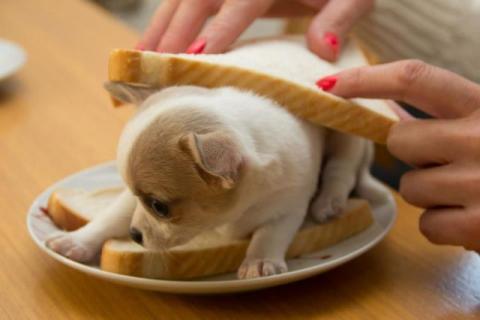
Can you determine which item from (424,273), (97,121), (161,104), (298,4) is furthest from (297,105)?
(97,121)

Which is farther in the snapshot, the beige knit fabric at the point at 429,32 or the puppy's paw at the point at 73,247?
the beige knit fabric at the point at 429,32

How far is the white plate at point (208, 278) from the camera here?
0.89 meters

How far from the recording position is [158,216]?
0.95 m

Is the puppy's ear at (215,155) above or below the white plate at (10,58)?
above

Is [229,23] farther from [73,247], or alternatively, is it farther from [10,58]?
[10,58]

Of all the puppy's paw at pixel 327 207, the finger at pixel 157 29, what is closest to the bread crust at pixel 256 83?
the puppy's paw at pixel 327 207

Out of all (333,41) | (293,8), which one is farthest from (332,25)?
(293,8)

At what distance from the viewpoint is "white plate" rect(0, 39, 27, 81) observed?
162 centimetres

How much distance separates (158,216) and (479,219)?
1.36ft

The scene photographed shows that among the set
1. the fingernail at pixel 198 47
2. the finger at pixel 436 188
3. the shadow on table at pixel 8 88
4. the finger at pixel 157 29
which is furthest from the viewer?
the shadow on table at pixel 8 88

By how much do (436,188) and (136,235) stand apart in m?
0.41

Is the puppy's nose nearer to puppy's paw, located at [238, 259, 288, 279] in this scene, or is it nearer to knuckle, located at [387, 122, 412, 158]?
puppy's paw, located at [238, 259, 288, 279]

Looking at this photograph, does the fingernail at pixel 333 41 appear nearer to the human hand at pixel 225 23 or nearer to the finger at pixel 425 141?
the human hand at pixel 225 23

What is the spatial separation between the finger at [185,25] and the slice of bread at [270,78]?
14cm
